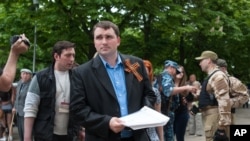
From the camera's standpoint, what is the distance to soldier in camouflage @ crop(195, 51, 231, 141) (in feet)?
21.0

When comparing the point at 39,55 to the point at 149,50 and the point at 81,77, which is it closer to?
the point at 149,50

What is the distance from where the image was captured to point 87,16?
46.5ft

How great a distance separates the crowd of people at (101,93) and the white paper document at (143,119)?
67 millimetres

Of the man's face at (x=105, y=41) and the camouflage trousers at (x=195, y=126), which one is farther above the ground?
the man's face at (x=105, y=41)

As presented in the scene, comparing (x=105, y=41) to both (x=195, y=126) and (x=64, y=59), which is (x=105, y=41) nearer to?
(x=64, y=59)

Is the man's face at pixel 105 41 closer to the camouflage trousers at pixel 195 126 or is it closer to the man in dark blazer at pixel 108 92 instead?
the man in dark blazer at pixel 108 92

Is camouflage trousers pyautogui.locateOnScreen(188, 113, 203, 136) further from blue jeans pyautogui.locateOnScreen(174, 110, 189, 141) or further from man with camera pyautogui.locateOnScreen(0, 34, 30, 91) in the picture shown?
man with camera pyautogui.locateOnScreen(0, 34, 30, 91)

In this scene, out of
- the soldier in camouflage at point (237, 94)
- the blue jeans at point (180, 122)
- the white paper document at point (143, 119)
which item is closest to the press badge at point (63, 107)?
the white paper document at point (143, 119)

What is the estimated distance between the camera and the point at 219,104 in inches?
253

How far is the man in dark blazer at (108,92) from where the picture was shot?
3.39m

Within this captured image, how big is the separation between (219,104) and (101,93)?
3.37m

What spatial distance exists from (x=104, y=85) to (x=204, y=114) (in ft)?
12.8

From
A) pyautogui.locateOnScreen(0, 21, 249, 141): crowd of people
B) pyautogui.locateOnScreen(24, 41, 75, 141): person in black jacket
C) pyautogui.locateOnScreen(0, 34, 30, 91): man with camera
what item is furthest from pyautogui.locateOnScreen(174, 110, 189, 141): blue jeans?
pyautogui.locateOnScreen(0, 34, 30, 91): man with camera

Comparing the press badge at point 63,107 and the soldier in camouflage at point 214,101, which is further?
the soldier in camouflage at point 214,101
